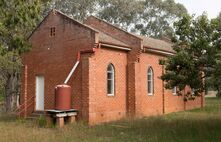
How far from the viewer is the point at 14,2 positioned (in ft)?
57.4

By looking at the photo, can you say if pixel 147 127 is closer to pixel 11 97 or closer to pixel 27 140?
pixel 27 140

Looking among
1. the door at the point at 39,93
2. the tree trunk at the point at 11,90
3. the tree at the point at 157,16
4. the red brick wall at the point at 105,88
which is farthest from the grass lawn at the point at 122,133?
the tree at the point at 157,16

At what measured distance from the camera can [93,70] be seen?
20.8m

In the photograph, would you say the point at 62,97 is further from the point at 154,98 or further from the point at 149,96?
the point at 154,98

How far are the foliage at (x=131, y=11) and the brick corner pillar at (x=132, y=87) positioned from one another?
22.6 metres

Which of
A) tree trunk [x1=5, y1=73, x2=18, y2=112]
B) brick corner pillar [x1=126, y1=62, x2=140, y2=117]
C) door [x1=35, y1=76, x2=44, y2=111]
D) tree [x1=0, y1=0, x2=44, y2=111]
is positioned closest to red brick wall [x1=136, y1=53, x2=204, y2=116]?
brick corner pillar [x1=126, y1=62, x2=140, y2=117]

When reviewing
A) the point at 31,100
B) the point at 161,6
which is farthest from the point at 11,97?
the point at 161,6

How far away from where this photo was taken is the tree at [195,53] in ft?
50.0

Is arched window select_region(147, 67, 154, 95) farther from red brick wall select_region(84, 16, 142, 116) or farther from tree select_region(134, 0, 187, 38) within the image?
tree select_region(134, 0, 187, 38)

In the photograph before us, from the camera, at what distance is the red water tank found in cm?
2003

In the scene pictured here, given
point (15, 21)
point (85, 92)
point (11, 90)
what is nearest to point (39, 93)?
point (85, 92)

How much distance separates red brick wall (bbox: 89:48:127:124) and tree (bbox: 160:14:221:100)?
225 inches

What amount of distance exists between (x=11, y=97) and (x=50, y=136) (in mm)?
20013

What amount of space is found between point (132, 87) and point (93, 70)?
3.61 meters
